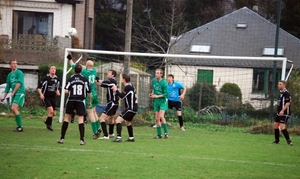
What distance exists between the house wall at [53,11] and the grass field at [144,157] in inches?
691

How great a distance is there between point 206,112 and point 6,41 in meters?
13.7

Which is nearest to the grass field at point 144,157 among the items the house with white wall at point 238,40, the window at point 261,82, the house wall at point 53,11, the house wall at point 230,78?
the house wall at point 230,78

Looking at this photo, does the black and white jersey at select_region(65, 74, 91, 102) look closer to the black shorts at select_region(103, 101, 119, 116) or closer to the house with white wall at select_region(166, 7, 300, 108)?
the black shorts at select_region(103, 101, 119, 116)

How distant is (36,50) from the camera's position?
3262cm

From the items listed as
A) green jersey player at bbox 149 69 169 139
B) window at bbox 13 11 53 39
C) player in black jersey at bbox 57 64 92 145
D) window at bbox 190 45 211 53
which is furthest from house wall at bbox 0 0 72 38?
player in black jersey at bbox 57 64 92 145

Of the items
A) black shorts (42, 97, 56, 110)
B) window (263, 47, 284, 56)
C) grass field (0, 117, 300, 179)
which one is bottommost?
grass field (0, 117, 300, 179)

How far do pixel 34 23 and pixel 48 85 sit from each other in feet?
61.7

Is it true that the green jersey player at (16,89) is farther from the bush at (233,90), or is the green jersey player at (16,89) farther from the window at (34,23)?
the window at (34,23)

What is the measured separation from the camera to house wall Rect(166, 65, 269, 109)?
79.3ft

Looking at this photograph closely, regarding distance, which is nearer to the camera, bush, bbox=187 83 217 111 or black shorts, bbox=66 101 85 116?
black shorts, bbox=66 101 85 116

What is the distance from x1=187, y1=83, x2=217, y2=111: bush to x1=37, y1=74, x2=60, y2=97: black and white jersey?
8.09 metres

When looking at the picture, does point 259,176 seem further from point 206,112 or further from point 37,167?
point 206,112

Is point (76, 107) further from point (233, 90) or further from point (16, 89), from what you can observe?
point (233, 90)

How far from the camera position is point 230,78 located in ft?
104
